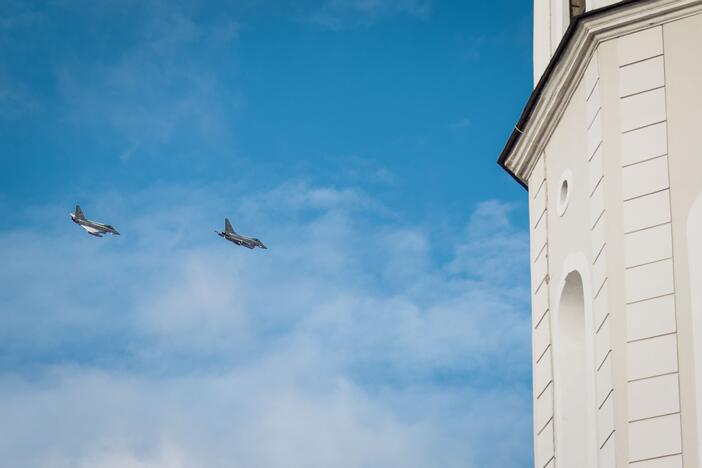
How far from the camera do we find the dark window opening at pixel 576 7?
23.5 meters

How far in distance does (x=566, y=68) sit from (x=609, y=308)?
4.20 metres

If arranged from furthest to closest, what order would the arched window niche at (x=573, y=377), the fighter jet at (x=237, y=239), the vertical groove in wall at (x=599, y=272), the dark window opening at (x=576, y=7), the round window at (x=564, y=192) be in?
the fighter jet at (x=237, y=239) → the dark window opening at (x=576, y=7) → the round window at (x=564, y=192) → the arched window niche at (x=573, y=377) → the vertical groove in wall at (x=599, y=272)

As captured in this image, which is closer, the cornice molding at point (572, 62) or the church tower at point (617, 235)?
the church tower at point (617, 235)

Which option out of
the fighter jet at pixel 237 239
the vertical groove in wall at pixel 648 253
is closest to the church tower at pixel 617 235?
the vertical groove in wall at pixel 648 253

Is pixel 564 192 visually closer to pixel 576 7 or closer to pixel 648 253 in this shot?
pixel 648 253

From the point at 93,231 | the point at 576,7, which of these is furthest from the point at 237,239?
the point at 576,7

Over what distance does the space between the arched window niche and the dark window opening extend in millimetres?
4382

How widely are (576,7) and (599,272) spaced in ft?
17.4

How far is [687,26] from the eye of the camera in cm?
2083

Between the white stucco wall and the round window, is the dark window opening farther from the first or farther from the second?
the round window

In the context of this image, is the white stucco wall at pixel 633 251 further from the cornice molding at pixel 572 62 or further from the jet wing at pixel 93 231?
the jet wing at pixel 93 231

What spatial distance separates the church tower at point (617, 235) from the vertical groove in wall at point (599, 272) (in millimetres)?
29

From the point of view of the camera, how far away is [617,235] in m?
19.9

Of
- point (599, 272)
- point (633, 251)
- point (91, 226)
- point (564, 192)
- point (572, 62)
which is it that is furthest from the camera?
point (91, 226)
